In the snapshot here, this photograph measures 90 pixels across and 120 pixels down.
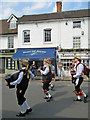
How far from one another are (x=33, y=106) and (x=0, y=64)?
17.0 metres

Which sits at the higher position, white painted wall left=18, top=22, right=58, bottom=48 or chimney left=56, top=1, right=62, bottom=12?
chimney left=56, top=1, right=62, bottom=12

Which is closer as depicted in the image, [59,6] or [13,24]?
[59,6]

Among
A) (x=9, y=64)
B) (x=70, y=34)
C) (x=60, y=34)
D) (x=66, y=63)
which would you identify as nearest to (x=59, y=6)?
(x=60, y=34)

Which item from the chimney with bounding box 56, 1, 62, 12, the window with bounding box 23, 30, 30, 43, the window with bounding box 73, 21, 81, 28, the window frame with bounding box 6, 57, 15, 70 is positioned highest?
the chimney with bounding box 56, 1, 62, 12

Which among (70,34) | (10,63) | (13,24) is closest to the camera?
(70,34)

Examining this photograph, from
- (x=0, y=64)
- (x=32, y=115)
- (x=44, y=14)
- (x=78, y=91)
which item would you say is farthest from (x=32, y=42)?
(x=32, y=115)

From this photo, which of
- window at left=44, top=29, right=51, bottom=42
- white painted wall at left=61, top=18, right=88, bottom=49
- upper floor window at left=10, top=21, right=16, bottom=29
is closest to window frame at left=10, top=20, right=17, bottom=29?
→ upper floor window at left=10, top=21, right=16, bottom=29

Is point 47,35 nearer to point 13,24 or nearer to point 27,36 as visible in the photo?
point 27,36

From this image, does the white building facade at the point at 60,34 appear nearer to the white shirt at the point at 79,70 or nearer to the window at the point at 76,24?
the window at the point at 76,24

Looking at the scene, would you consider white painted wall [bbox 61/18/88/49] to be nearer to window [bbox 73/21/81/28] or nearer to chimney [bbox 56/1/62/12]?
window [bbox 73/21/81/28]

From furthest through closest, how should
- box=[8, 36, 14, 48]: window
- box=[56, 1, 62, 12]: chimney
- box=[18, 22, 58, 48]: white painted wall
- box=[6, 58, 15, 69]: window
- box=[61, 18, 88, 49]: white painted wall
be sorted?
box=[8, 36, 14, 48]: window
box=[6, 58, 15, 69]: window
box=[56, 1, 62, 12]: chimney
box=[18, 22, 58, 48]: white painted wall
box=[61, 18, 88, 49]: white painted wall

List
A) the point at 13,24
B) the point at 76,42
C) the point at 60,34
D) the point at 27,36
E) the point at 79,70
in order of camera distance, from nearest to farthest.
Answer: the point at 79,70 → the point at 76,42 → the point at 60,34 → the point at 27,36 → the point at 13,24

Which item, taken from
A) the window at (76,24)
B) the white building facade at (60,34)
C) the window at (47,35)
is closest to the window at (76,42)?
the white building facade at (60,34)

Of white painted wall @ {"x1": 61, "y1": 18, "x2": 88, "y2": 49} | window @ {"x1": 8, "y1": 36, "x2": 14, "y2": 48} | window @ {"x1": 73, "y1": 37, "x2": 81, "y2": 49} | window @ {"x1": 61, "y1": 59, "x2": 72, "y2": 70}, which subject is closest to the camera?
white painted wall @ {"x1": 61, "y1": 18, "x2": 88, "y2": 49}
